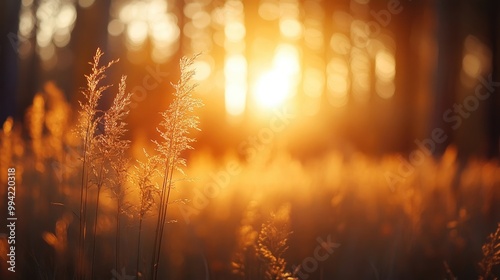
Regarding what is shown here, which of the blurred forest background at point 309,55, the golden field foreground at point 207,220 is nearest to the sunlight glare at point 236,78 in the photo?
the blurred forest background at point 309,55

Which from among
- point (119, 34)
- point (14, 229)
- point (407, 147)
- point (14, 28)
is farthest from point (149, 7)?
point (14, 229)

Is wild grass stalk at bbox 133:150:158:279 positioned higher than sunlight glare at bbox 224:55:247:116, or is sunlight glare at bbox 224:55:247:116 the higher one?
sunlight glare at bbox 224:55:247:116

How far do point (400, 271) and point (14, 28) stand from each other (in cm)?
873

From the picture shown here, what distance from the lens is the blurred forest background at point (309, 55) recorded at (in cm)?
1144

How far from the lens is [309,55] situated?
17922 mm

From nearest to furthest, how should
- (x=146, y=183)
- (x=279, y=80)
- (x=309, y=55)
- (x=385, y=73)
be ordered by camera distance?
(x=146, y=183) → (x=279, y=80) → (x=385, y=73) → (x=309, y=55)

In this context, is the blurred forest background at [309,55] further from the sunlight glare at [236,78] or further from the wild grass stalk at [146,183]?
the wild grass stalk at [146,183]

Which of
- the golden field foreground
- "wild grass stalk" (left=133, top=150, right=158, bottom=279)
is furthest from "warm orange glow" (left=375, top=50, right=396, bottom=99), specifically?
"wild grass stalk" (left=133, top=150, right=158, bottom=279)

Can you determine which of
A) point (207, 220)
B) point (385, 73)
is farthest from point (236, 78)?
point (207, 220)

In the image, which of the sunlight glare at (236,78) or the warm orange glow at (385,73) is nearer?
the warm orange glow at (385,73)

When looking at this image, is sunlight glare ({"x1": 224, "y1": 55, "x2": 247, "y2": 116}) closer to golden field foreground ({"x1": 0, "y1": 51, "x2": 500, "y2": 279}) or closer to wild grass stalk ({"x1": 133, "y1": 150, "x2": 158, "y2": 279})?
golden field foreground ({"x1": 0, "y1": 51, "x2": 500, "y2": 279})

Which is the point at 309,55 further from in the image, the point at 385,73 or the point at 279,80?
the point at 279,80

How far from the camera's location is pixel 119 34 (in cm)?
1566

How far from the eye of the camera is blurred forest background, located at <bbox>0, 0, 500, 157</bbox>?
11.4m
